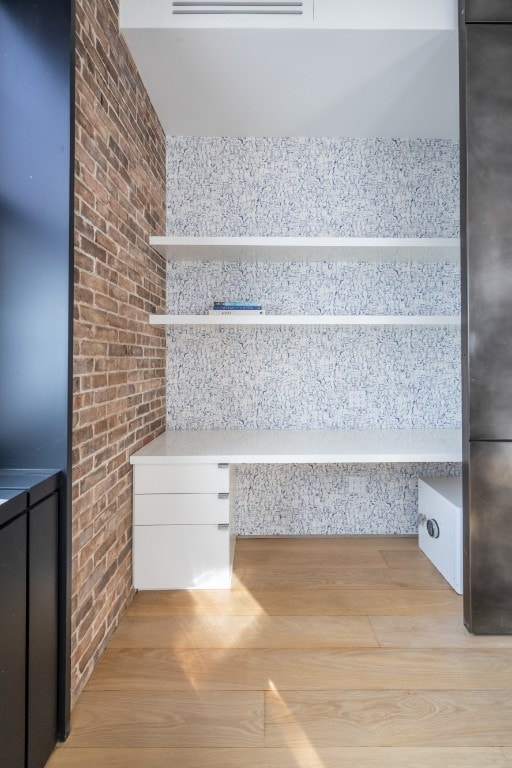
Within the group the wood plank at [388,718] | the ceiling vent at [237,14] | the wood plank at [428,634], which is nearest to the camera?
the wood plank at [388,718]

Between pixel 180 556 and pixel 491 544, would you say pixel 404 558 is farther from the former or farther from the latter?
pixel 180 556

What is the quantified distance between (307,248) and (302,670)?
1.81 m

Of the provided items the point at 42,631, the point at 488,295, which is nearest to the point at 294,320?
the point at 488,295

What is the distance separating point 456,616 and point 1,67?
8.04 ft

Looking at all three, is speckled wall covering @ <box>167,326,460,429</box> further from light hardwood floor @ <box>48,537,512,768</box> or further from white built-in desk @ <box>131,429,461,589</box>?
light hardwood floor @ <box>48,537,512,768</box>

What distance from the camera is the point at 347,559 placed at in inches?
89.7

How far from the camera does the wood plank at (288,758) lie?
113 cm

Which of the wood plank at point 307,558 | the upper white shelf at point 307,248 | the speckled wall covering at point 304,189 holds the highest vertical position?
the speckled wall covering at point 304,189

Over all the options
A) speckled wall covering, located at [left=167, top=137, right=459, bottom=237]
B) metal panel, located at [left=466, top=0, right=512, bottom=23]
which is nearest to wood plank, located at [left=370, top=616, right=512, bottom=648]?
speckled wall covering, located at [left=167, top=137, right=459, bottom=237]

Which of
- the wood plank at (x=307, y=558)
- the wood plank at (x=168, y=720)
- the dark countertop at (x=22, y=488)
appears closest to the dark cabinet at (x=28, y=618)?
the dark countertop at (x=22, y=488)

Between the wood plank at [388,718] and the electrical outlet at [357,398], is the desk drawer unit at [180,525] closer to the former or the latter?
the wood plank at [388,718]

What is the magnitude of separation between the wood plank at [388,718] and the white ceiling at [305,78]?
2.41m

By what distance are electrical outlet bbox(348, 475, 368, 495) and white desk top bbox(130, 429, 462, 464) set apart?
0.96 feet

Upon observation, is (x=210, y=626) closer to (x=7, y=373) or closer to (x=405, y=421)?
(x=7, y=373)
